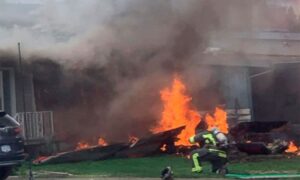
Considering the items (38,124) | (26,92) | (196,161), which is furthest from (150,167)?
(26,92)

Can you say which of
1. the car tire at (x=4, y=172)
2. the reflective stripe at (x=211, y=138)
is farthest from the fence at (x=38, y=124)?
the reflective stripe at (x=211, y=138)

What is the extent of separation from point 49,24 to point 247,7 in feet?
17.2

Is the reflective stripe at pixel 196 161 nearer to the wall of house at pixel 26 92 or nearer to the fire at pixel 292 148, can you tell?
the fire at pixel 292 148

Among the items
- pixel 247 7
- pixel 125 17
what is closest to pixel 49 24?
pixel 125 17

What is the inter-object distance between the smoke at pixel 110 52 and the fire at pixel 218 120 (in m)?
0.93

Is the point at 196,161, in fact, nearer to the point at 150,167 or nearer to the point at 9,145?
the point at 150,167

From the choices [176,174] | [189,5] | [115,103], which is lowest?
[176,174]

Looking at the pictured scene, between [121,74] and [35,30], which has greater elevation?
[35,30]

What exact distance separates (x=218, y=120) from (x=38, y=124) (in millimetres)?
5322

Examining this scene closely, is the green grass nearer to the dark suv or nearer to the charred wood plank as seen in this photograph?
the charred wood plank

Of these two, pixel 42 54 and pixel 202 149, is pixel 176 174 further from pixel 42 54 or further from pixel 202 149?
pixel 42 54

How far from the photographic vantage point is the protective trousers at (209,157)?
12242 millimetres

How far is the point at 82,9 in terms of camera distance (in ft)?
54.0

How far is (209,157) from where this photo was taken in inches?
484
